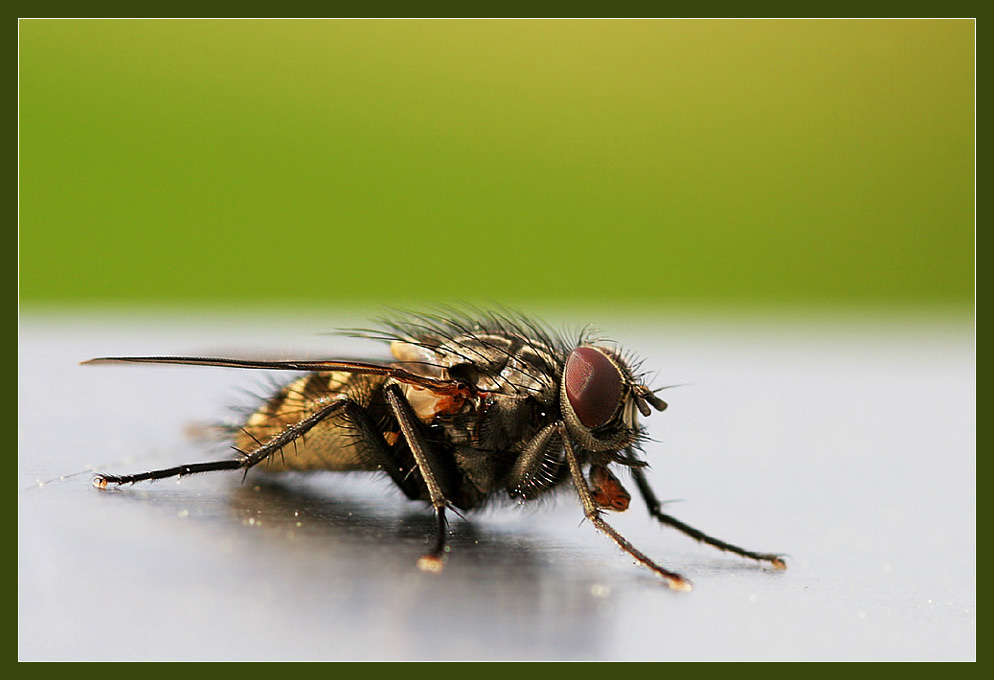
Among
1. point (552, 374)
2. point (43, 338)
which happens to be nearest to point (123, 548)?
point (552, 374)

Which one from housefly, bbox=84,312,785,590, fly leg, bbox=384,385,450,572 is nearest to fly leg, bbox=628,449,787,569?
housefly, bbox=84,312,785,590

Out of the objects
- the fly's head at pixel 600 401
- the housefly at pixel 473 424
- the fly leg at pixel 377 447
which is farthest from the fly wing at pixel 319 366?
the fly's head at pixel 600 401

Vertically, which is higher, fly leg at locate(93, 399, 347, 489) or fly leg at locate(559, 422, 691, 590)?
fly leg at locate(93, 399, 347, 489)

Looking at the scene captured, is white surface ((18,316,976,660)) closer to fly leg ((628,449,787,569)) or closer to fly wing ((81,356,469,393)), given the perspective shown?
fly leg ((628,449,787,569))

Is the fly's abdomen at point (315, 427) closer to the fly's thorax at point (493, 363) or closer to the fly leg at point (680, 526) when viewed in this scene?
the fly's thorax at point (493, 363)

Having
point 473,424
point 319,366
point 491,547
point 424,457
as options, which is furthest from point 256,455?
point 491,547

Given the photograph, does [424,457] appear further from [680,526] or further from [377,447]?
[680,526]

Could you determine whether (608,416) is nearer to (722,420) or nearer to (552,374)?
(552,374)

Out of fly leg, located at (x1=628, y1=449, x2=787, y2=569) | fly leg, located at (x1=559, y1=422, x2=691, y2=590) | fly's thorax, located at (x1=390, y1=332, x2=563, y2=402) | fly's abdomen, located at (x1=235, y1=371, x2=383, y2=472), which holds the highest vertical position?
fly's thorax, located at (x1=390, y1=332, x2=563, y2=402)
